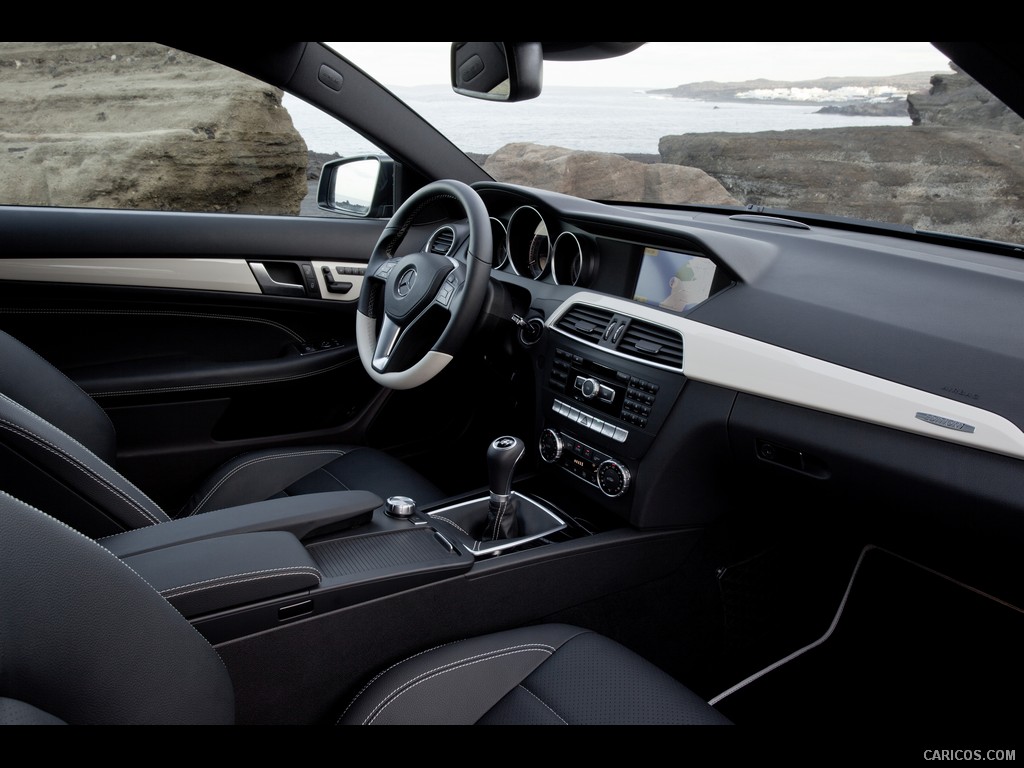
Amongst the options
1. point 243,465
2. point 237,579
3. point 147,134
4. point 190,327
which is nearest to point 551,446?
point 243,465

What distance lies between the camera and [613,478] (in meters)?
1.74

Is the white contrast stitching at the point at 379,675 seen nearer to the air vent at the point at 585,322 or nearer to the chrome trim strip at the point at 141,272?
the air vent at the point at 585,322

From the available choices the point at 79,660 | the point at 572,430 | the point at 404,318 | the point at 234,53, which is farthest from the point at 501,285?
the point at 79,660

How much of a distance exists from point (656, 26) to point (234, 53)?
1405mm

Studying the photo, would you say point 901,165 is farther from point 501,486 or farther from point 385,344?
point 385,344

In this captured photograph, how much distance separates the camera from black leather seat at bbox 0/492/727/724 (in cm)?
61

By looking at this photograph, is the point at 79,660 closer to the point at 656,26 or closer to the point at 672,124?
the point at 656,26

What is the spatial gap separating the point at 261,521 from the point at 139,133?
5.51ft

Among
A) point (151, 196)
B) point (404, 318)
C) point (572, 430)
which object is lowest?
point (572, 430)

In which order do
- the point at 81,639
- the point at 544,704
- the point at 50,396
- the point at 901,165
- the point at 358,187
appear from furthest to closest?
the point at 358,187 < the point at 901,165 < the point at 50,396 < the point at 544,704 < the point at 81,639

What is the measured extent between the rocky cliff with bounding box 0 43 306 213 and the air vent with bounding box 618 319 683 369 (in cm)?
127

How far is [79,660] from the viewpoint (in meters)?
0.66

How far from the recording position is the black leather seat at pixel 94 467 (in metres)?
1.08

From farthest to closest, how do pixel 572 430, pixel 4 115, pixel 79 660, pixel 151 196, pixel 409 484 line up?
pixel 151 196, pixel 4 115, pixel 409 484, pixel 572 430, pixel 79 660
